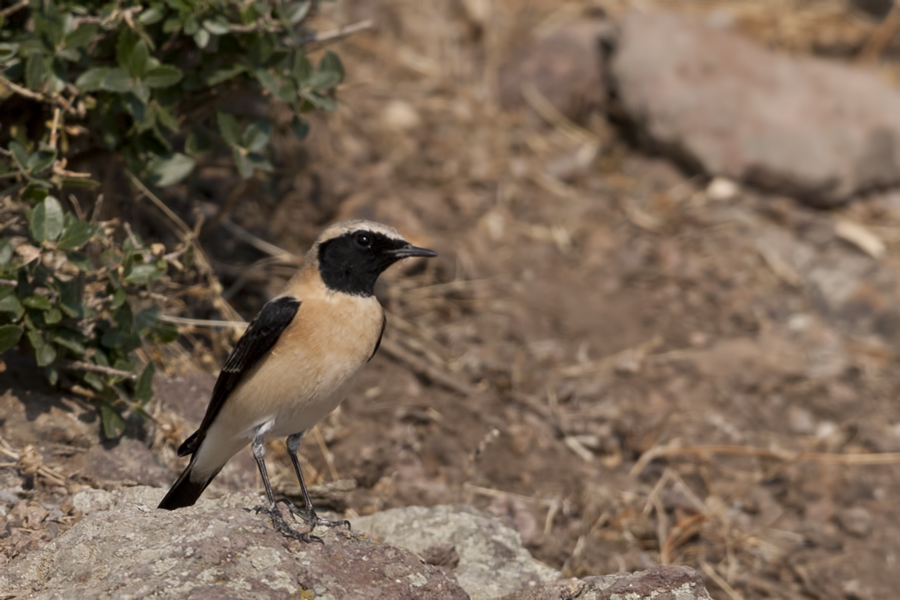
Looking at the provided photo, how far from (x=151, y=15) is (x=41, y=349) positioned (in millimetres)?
2095

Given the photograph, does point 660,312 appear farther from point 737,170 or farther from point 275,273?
point 275,273

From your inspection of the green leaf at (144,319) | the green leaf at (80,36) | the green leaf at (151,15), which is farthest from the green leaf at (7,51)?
the green leaf at (144,319)

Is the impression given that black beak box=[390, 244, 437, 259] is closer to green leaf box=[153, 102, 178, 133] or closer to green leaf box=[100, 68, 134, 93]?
green leaf box=[153, 102, 178, 133]

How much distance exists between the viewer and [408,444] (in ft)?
24.8

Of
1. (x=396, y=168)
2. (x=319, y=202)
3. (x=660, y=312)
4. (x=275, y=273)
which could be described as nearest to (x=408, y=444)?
(x=275, y=273)

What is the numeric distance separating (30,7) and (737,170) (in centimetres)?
768

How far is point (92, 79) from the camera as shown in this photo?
6121 mm

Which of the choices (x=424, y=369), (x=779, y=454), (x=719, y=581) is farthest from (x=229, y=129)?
(x=779, y=454)

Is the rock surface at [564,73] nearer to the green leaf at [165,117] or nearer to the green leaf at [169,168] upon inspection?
the green leaf at [169,168]

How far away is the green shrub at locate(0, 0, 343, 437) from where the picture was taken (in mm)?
5664

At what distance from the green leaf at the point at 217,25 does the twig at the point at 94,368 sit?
212 cm

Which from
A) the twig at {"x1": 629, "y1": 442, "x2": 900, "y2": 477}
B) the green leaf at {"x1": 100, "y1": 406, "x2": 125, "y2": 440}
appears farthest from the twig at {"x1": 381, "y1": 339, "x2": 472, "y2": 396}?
the green leaf at {"x1": 100, "y1": 406, "x2": 125, "y2": 440}

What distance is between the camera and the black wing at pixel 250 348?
5.68m

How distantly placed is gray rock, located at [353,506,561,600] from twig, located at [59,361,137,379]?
158 cm
